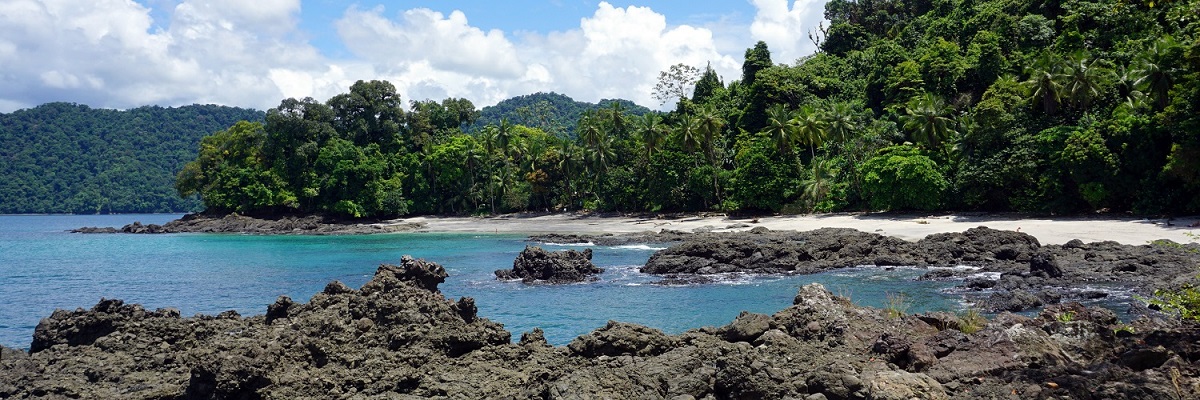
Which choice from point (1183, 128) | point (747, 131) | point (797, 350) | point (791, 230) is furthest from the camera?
point (747, 131)

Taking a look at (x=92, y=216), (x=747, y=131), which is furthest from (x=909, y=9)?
(x=92, y=216)

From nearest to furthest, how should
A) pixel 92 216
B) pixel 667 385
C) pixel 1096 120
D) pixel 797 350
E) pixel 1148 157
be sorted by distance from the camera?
pixel 667 385
pixel 797 350
pixel 1148 157
pixel 1096 120
pixel 92 216

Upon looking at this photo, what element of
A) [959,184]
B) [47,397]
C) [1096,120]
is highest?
[1096,120]

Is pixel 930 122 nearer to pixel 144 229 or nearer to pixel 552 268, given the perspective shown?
pixel 552 268

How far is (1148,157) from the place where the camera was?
132ft

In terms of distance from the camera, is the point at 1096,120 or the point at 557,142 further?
the point at 557,142

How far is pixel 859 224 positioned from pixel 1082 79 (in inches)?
578

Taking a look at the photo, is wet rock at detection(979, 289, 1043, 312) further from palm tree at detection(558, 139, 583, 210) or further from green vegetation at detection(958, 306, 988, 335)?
palm tree at detection(558, 139, 583, 210)

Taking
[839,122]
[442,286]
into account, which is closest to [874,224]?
[839,122]

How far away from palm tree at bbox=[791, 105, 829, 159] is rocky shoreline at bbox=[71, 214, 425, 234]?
34.5 m

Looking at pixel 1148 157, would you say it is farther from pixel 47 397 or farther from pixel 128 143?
pixel 128 143

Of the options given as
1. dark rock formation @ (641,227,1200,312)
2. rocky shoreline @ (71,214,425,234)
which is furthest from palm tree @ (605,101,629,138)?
dark rock formation @ (641,227,1200,312)

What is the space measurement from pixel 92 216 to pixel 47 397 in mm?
156212

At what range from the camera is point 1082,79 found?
45.6 m
